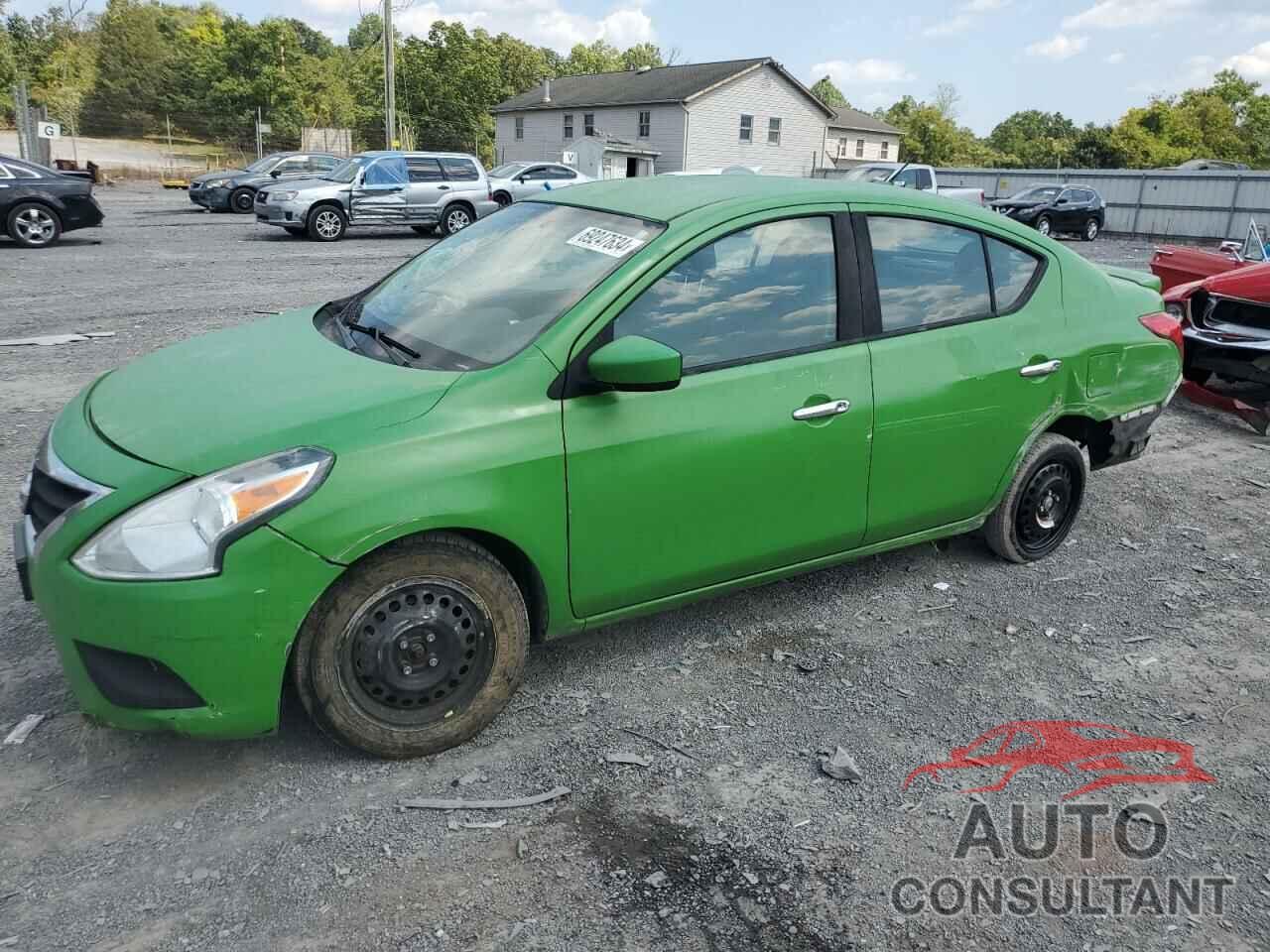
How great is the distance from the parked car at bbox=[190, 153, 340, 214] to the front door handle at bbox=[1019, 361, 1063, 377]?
22.9 meters

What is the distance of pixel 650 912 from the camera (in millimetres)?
2523

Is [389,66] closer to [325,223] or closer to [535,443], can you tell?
[325,223]

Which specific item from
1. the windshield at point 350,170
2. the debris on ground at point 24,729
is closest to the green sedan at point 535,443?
the debris on ground at point 24,729

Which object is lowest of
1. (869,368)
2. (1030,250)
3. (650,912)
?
(650,912)

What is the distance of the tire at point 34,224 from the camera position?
15.3 meters

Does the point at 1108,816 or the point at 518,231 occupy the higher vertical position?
the point at 518,231

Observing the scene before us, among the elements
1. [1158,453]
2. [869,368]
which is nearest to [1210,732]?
[869,368]

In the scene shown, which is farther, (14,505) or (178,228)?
(178,228)

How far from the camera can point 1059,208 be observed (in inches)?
993

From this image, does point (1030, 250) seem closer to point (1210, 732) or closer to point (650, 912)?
point (1210, 732)

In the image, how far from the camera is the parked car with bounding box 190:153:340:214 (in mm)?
24578

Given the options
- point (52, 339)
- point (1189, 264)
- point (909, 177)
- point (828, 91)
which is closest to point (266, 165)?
point (909, 177)

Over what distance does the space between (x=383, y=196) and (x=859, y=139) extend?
1906 inches

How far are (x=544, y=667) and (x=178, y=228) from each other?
63.8ft
